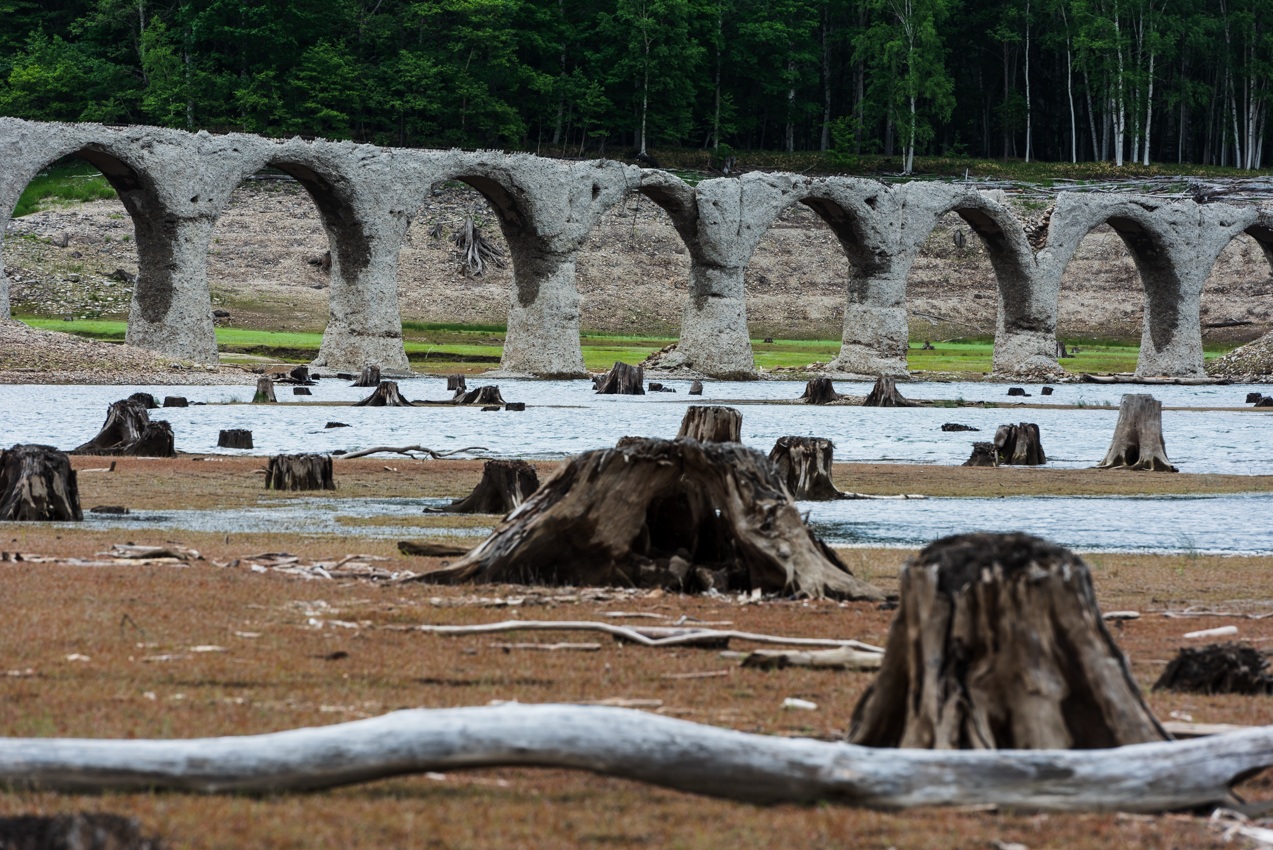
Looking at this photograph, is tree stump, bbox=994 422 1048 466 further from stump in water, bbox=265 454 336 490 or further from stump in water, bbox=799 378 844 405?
stump in water, bbox=799 378 844 405

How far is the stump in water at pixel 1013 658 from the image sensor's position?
11.2ft

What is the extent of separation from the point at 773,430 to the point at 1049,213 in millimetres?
27621

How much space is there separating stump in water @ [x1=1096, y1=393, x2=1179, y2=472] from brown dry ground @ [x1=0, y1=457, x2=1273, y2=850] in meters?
6.81

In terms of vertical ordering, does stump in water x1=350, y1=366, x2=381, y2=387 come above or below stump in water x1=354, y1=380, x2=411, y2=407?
above

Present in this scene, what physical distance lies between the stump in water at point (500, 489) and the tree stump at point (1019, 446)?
7.28 meters

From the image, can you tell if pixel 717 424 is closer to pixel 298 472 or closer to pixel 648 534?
pixel 298 472

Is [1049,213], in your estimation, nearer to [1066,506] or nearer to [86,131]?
[86,131]

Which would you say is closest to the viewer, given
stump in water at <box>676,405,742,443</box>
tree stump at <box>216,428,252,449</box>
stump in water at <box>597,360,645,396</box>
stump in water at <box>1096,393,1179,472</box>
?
stump in water at <box>676,405,742,443</box>

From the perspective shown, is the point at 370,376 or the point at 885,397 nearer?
the point at 885,397

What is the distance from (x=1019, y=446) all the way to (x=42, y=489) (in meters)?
10.6

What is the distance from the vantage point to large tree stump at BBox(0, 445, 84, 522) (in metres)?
9.24

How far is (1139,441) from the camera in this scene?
15.3 m

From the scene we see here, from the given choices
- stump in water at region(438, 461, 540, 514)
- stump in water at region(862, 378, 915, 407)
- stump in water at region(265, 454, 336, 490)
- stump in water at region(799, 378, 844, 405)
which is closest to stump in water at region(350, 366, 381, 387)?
stump in water at region(799, 378, 844, 405)

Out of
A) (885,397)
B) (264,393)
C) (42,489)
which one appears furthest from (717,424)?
(885,397)
